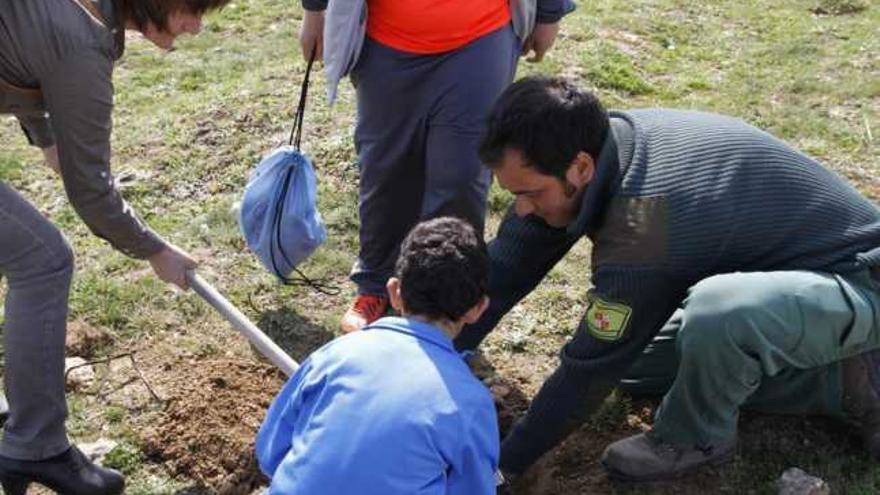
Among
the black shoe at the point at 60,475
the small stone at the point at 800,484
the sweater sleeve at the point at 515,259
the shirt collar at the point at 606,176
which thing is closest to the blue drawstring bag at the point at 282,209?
the sweater sleeve at the point at 515,259

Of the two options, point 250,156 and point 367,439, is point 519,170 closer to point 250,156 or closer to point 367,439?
point 367,439

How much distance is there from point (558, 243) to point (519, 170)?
575 mm

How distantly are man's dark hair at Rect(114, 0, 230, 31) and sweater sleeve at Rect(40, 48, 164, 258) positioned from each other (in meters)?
0.15

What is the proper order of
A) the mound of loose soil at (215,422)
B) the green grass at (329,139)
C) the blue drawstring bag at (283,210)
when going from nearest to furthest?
the mound of loose soil at (215,422), the green grass at (329,139), the blue drawstring bag at (283,210)

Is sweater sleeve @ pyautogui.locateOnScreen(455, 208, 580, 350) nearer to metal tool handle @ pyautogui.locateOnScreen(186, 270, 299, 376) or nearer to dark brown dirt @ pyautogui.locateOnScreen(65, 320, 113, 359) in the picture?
metal tool handle @ pyautogui.locateOnScreen(186, 270, 299, 376)

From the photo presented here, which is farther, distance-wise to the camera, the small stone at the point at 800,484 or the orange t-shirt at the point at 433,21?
the orange t-shirt at the point at 433,21

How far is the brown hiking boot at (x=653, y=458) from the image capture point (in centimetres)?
319

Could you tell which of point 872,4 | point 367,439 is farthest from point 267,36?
point 367,439

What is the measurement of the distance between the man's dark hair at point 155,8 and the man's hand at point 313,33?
1119 mm

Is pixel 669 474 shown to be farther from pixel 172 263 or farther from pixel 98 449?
pixel 98 449

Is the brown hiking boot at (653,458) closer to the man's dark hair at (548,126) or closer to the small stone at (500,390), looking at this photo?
the small stone at (500,390)

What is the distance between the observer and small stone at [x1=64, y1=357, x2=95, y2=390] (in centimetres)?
373

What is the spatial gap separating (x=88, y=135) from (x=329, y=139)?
2.75m

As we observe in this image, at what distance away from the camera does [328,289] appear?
14.5 ft
